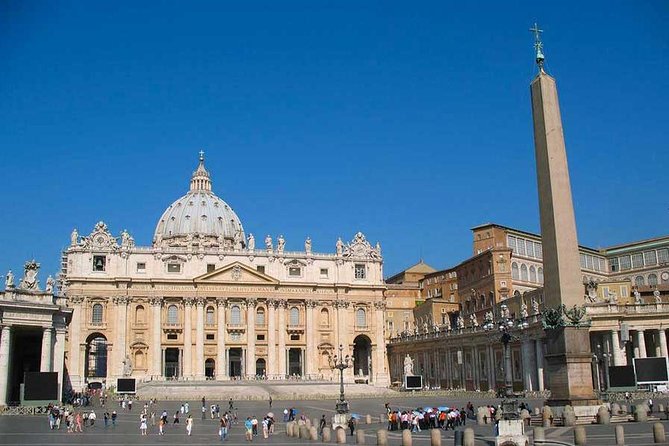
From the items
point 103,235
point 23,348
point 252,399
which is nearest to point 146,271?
point 103,235

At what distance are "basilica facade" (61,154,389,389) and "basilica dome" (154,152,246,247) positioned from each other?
26.9 meters

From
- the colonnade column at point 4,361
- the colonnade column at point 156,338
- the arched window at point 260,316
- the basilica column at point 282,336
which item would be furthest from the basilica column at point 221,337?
the colonnade column at point 4,361

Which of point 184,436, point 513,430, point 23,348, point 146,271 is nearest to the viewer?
point 513,430

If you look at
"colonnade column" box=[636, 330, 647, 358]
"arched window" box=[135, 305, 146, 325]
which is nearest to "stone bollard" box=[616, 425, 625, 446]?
"colonnade column" box=[636, 330, 647, 358]

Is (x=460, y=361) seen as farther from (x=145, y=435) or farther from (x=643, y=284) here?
(x=145, y=435)

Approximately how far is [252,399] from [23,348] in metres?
19.6

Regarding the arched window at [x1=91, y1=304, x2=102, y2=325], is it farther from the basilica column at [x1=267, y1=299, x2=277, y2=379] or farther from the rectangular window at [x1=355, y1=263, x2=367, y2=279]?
the rectangular window at [x1=355, y1=263, x2=367, y2=279]

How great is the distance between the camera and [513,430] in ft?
68.7

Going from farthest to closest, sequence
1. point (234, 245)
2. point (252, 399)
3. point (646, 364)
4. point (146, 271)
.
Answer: point (234, 245)
point (146, 271)
point (252, 399)
point (646, 364)

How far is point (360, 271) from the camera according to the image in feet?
305

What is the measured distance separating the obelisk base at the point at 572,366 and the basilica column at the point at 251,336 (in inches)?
2486

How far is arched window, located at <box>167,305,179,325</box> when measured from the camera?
8438 centimetres

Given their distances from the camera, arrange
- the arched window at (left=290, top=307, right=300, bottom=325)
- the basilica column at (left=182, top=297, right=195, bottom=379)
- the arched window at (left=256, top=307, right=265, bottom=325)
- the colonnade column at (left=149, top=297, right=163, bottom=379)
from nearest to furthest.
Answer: the colonnade column at (left=149, top=297, right=163, bottom=379) → the basilica column at (left=182, top=297, right=195, bottom=379) → the arched window at (left=256, top=307, right=265, bottom=325) → the arched window at (left=290, top=307, right=300, bottom=325)

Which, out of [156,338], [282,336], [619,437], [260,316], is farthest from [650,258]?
[619,437]
